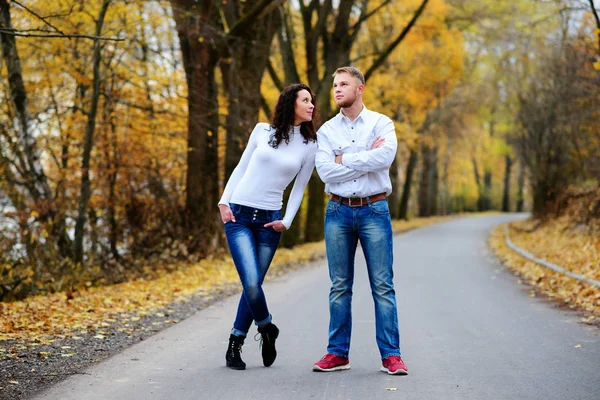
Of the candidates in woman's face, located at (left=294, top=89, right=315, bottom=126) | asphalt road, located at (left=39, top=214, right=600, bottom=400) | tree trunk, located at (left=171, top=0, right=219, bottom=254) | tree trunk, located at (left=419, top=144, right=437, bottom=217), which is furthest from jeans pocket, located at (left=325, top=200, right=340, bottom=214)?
tree trunk, located at (left=419, top=144, right=437, bottom=217)

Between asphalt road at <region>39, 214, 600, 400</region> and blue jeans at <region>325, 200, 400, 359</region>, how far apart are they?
0.28 metres

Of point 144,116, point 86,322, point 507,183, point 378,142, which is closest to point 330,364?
point 378,142

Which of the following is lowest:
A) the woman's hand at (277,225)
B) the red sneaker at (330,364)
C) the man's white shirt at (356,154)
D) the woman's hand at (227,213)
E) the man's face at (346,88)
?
the red sneaker at (330,364)

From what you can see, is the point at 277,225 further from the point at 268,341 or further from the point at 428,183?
the point at 428,183

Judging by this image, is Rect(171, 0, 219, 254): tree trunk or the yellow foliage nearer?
the yellow foliage

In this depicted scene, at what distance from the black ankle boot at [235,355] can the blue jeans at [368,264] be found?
27.7 inches

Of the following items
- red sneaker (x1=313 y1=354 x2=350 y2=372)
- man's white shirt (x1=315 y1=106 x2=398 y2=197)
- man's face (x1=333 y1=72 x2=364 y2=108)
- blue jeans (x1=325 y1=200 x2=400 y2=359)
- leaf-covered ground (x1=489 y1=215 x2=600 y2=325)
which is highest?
man's face (x1=333 y1=72 x2=364 y2=108)

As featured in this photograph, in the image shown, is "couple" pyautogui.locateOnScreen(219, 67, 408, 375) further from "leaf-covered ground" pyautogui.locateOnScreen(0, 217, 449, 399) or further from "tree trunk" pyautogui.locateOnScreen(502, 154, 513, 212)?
"tree trunk" pyautogui.locateOnScreen(502, 154, 513, 212)

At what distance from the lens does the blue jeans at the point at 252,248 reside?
554 centimetres

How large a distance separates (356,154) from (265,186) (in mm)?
715

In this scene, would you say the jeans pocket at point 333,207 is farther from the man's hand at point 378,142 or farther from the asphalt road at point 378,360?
the asphalt road at point 378,360

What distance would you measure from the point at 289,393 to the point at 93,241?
11.9 meters

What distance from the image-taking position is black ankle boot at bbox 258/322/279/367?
5719 mm

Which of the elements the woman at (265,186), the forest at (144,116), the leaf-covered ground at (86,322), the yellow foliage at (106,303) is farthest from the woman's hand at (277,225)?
the forest at (144,116)
